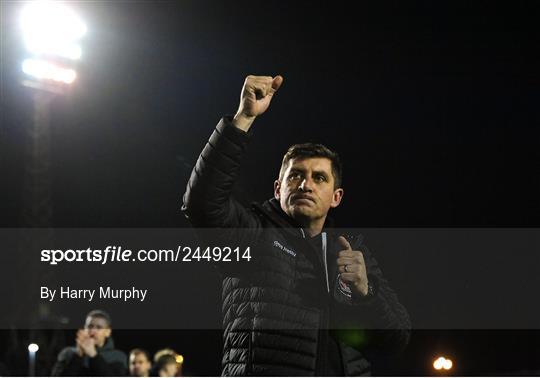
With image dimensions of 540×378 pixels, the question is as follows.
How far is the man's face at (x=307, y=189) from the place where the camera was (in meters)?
3.47

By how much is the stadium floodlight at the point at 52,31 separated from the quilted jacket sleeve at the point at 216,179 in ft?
41.6

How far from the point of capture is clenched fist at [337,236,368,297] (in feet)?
10.7

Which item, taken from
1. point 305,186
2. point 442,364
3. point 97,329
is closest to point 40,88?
point 442,364

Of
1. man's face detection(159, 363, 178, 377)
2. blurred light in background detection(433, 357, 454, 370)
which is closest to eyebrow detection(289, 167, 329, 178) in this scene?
man's face detection(159, 363, 178, 377)

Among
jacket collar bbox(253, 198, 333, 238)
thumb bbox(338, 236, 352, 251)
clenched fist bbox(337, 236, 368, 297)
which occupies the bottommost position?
clenched fist bbox(337, 236, 368, 297)

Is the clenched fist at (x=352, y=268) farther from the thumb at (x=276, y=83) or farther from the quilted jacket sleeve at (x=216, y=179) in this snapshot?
the thumb at (x=276, y=83)

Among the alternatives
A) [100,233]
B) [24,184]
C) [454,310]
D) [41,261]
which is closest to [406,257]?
[454,310]

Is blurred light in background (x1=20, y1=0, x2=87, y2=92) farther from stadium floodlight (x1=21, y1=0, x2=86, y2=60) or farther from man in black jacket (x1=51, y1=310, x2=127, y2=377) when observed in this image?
man in black jacket (x1=51, y1=310, x2=127, y2=377)

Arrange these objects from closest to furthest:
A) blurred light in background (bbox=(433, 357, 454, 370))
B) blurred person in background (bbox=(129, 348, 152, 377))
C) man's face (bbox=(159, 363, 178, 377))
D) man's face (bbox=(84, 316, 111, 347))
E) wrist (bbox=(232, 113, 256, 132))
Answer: wrist (bbox=(232, 113, 256, 132)) < man's face (bbox=(84, 316, 111, 347)) < man's face (bbox=(159, 363, 178, 377)) < blurred person in background (bbox=(129, 348, 152, 377)) < blurred light in background (bbox=(433, 357, 454, 370))

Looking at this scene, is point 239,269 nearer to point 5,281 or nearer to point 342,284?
point 342,284

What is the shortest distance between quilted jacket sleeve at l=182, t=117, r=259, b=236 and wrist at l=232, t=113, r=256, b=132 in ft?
0.11

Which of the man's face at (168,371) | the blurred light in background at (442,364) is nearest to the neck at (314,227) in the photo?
the man's face at (168,371)

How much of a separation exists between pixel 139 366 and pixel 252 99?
3647 millimetres

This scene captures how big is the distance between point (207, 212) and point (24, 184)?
714 inches
